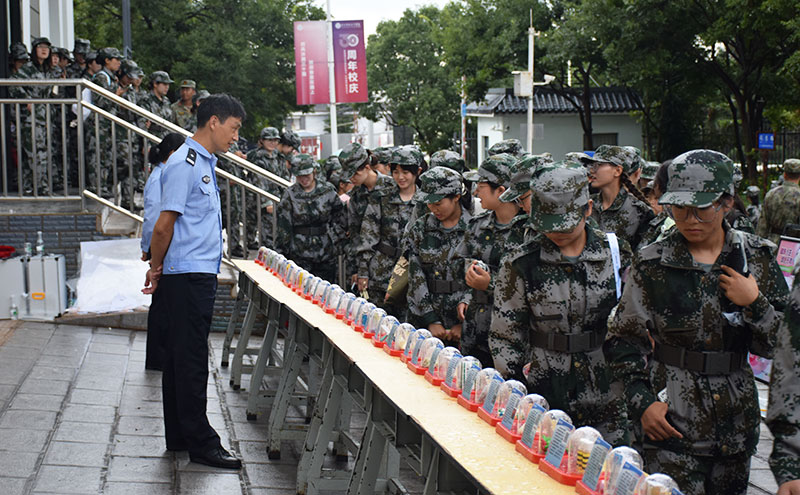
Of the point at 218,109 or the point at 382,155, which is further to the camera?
the point at 382,155

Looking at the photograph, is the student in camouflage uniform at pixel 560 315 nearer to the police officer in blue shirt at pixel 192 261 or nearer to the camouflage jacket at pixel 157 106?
the police officer in blue shirt at pixel 192 261

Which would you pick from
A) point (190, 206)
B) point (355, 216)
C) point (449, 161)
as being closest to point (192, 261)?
point (190, 206)

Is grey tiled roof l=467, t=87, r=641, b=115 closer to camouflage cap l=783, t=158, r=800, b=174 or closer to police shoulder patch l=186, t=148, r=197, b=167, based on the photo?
camouflage cap l=783, t=158, r=800, b=174

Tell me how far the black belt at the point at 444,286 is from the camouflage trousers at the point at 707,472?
113 inches

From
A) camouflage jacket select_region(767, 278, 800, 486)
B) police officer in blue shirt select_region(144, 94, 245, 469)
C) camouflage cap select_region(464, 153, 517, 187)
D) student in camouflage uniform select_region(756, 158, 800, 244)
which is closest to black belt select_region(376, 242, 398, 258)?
camouflage cap select_region(464, 153, 517, 187)

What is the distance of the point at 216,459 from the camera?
623 cm

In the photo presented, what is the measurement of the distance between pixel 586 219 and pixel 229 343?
546 centimetres

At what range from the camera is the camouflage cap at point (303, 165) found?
398 inches

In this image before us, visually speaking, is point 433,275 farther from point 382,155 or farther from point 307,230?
point 382,155

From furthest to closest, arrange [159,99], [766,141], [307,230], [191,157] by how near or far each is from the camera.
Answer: [766,141], [159,99], [307,230], [191,157]

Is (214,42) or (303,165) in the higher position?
(214,42)

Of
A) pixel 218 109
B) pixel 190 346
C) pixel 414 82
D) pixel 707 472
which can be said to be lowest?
pixel 707 472

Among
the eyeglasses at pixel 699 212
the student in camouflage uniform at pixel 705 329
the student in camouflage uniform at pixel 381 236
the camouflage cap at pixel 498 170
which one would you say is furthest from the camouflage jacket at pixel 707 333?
the student in camouflage uniform at pixel 381 236

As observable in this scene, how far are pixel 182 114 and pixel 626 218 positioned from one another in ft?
28.9
